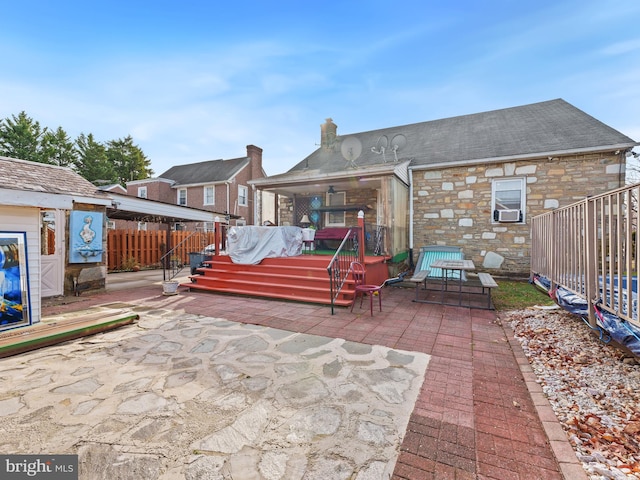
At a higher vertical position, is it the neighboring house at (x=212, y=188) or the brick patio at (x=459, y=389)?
the neighboring house at (x=212, y=188)

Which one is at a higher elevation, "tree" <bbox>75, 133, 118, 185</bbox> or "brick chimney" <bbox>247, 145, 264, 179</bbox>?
"tree" <bbox>75, 133, 118, 185</bbox>

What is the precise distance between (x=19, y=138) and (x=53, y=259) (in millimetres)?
28035

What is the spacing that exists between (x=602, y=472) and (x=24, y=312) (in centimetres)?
666

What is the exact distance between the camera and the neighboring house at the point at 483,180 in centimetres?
809

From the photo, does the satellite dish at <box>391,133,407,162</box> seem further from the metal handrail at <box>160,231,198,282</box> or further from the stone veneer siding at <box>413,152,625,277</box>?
the metal handrail at <box>160,231,198,282</box>

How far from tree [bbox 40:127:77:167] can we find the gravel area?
37.4 m

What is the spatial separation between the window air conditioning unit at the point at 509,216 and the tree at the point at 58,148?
3662cm

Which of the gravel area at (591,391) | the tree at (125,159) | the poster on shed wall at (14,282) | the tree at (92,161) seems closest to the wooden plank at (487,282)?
the gravel area at (591,391)

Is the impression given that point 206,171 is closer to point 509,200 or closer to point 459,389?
point 509,200

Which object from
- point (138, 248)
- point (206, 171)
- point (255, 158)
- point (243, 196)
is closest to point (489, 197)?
point (138, 248)

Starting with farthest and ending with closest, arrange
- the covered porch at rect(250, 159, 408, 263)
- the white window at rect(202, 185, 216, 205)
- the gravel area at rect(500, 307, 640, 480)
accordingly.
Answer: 1. the white window at rect(202, 185, 216, 205)
2. the covered porch at rect(250, 159, 408, 263)
3. the gravel area at rect(500, 307, 640, 480)

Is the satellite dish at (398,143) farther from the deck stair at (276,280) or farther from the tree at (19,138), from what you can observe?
the tree at (19,138)

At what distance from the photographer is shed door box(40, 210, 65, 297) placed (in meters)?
6.55
